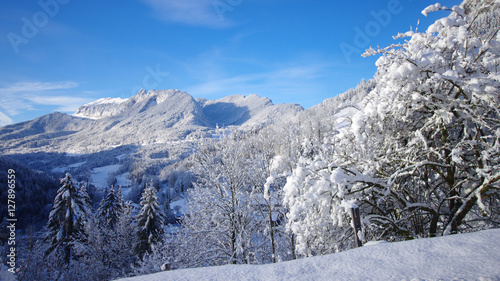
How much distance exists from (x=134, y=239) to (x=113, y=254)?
1.87m

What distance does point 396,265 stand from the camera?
219cm

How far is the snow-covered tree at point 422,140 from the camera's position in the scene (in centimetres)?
366

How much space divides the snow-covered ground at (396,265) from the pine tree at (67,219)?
20.1 m

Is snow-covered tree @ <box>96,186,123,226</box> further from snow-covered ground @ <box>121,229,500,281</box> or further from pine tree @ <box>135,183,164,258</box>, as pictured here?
snow-covered ground @ <box>121,229,500,281</box>

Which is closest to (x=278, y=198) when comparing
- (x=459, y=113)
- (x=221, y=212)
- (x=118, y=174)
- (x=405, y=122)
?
(x=221, y=212)

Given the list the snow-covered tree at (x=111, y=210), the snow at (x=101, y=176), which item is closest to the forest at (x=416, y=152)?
the snow-covered tree at (x=111, y=210)

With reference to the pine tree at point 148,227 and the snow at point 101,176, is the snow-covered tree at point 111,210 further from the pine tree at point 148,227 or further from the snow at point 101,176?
the snow at point 101,176

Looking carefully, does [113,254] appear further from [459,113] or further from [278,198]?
[459,113]

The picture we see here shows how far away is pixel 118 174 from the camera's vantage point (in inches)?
5084

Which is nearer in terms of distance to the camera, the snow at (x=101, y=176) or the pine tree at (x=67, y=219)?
the pine tree at (x=67, y=219)

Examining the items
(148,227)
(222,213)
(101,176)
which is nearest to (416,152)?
(222,213)

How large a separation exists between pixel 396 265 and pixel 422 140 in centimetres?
271

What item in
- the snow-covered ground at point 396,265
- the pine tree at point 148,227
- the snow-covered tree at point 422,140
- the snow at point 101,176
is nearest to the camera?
the snow-covered ground at point 396,265

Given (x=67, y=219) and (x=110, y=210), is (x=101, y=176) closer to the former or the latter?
(x=110, y=210)
